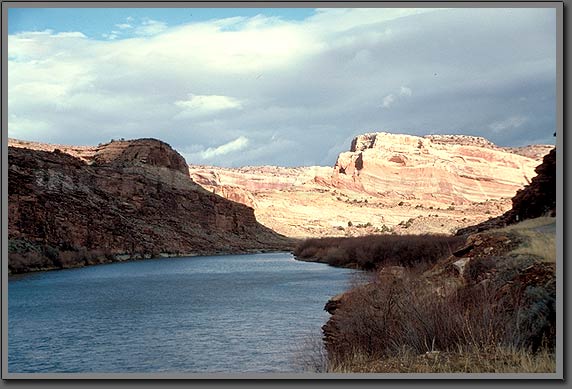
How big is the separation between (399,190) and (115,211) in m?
54.2

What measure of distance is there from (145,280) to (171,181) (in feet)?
105

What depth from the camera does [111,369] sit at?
451 inches

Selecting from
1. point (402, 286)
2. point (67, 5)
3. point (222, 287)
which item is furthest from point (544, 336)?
point (222, 287)

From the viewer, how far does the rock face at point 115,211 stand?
41.3 meters

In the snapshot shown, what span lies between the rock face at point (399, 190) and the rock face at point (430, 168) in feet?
0.40

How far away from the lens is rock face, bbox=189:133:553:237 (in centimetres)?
6323

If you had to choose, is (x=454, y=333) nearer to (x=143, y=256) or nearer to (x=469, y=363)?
(x=469, y=363)

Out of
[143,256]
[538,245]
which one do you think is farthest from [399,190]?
[538,245]

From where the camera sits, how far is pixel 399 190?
322 ft

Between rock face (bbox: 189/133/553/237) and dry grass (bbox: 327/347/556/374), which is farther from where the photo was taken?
rock face (bbox: 189/133/553/237)

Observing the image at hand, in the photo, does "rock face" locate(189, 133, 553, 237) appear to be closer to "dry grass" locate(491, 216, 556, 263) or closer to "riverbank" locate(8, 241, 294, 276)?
"riverbank" locate(8, 241, 294, 276)

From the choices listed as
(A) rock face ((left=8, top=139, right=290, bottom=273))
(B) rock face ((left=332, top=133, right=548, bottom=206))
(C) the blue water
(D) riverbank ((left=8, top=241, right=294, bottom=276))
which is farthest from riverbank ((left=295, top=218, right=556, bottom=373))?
(B) rock face ((left=332, top=133, right=548, bottom=206))

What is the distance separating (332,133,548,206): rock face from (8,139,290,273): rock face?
21489 mm

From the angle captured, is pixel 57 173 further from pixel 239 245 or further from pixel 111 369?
pixel 111 369
